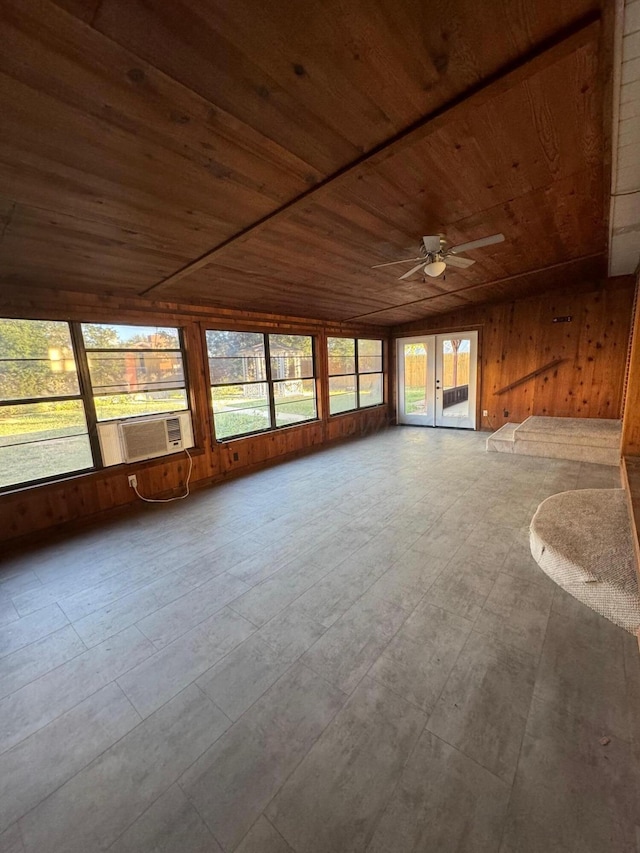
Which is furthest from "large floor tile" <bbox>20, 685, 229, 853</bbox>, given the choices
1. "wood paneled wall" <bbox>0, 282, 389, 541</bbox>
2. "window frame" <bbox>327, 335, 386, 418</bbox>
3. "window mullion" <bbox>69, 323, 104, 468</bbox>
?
"window frame" <bbox>327, 335, 386, 418</bbox>

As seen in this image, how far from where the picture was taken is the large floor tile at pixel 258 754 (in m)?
1.18

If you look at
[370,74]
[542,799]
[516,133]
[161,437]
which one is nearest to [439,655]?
[542,799]

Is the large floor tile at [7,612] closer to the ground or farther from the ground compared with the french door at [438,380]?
closer to the ground

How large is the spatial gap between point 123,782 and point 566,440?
584 centimetres

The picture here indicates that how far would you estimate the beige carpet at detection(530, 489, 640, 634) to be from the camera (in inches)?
78.7

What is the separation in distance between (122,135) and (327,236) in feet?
5.38

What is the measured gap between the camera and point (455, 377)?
7.38m

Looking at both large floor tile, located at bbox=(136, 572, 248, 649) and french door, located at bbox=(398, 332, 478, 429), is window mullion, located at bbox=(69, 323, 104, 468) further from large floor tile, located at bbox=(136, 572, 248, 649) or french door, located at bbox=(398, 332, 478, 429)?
french door, located at bbox=(398, 332, 478, 429)

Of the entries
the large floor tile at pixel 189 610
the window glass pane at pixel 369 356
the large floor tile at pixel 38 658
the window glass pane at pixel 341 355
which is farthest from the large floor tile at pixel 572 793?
the window glass pane at pixel 369 356

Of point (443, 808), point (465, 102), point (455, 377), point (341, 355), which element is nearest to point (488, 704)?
point (443, 808)

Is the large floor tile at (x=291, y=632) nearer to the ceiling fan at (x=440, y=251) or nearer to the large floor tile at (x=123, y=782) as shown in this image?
the large floor tile at (x=123, y=782)

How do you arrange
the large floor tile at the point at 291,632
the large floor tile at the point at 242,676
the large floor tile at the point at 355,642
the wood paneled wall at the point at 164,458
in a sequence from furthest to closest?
1. the wood paneled wall at the point at 164,458
2. the large floor tile at the point at 291,632
3. the large floor tile at the point at 355,642
4. the large floor tile at the point at 242,676

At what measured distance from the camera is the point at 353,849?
1.07 meters

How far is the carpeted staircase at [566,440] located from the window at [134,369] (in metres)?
5.01
